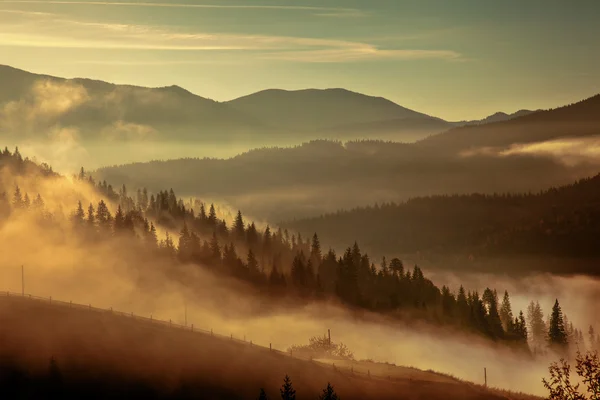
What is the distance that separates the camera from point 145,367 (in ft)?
511

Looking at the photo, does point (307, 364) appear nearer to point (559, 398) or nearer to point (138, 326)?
point (138, 326)

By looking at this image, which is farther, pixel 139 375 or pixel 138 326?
pixel 138 326

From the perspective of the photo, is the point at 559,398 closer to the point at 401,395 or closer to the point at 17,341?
the point at 401,395

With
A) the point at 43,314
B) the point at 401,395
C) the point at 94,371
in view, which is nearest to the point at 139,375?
the point at 94,371

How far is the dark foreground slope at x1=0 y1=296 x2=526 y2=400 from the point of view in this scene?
14788 cm

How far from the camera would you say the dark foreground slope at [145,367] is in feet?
485

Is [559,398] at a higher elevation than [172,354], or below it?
higher

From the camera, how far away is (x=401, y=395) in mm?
157000

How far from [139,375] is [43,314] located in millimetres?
32298

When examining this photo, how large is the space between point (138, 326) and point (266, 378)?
109 feet

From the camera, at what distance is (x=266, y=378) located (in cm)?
15575

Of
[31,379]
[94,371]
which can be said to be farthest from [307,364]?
[31,379]

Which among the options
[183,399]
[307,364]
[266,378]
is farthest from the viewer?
[307,364]

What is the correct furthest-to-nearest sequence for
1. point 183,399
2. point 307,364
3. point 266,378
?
1. point 307,364
2. point 266,378
3. point 183,399
